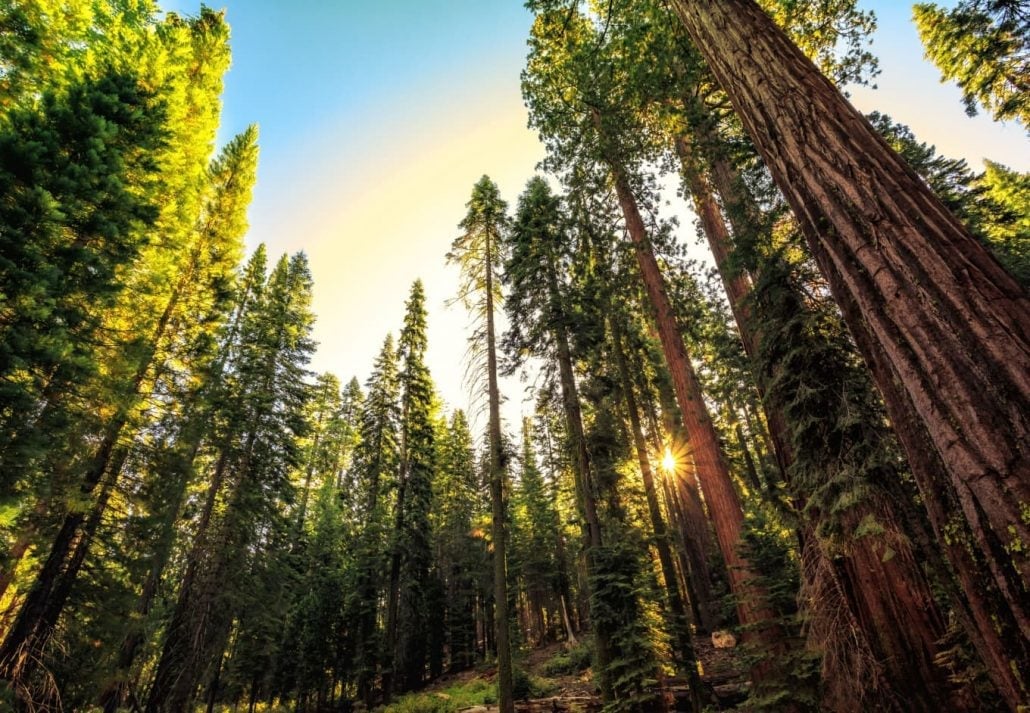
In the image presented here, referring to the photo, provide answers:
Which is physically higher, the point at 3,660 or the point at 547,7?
the point at 547,7

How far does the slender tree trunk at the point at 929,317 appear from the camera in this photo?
56.4 inches

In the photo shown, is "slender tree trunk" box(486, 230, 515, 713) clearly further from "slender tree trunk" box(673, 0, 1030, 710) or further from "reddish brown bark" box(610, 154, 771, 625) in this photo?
"slender tree trunk" box(673, 0, 1030, 710)

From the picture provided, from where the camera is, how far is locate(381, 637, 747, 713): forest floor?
10594 millimetres

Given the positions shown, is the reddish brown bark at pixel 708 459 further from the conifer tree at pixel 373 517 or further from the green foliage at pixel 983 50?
the conifer tree at pixel 373 517

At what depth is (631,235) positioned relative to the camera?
1027 centimetres

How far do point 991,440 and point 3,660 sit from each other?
14096 mm

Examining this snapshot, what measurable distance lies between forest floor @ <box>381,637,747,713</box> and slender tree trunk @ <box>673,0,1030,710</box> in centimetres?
651

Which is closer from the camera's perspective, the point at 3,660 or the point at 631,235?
the point at 3,660

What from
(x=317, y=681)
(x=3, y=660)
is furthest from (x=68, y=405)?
(x=317, y=681)

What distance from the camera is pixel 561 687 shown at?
624 inches

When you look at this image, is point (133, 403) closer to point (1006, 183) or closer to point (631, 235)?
point (631, 235)

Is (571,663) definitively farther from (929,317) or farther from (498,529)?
(929,317)

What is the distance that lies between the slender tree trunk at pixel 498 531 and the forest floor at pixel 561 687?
7.38 feet

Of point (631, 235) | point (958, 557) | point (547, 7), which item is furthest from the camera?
point (631, 235)
